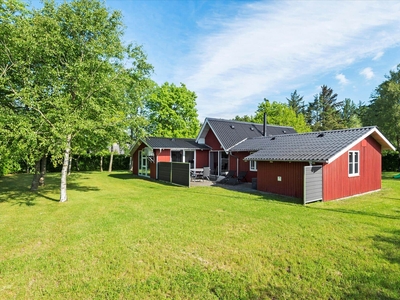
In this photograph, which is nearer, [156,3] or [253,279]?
[253,279]

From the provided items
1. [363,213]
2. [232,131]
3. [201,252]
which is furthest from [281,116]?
[201,252]

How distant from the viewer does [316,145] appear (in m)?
11.8

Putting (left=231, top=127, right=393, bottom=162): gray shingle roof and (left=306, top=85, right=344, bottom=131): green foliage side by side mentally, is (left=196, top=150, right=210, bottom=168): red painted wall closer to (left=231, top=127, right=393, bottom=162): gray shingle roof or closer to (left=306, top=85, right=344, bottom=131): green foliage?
(left=231, top=127, right=393, bottom=162): gray shingle roof

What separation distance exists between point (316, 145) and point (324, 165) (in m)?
1.83

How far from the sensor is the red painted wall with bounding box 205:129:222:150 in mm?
19766

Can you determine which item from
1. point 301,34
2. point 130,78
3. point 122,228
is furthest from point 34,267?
point 301,34

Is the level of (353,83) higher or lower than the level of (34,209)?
higher

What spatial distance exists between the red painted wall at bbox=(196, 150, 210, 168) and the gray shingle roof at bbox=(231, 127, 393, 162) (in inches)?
286

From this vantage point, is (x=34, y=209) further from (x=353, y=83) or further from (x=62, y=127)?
(x=353, y=83)

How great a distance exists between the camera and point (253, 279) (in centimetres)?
399

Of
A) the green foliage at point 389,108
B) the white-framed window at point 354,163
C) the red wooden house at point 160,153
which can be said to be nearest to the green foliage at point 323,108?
the green foliage at point 389,108

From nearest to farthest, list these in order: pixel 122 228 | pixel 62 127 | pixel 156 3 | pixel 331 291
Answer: pixel 331 291, pixel 122 228, pixel 62 127, pixel 156 3

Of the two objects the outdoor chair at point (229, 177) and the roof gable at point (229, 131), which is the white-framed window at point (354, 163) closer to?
the outdoor chair at point (229, 177)

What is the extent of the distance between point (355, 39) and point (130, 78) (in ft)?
38.7
